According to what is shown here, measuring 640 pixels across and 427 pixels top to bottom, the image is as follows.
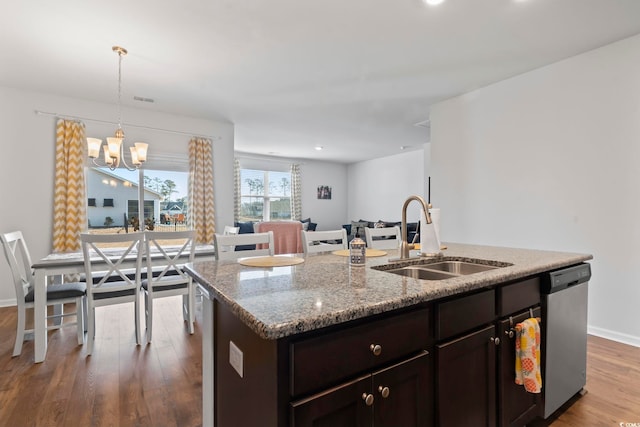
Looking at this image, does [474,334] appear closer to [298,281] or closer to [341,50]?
[298,281]

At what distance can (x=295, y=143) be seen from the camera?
6.48 metres

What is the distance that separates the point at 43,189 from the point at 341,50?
152 inches

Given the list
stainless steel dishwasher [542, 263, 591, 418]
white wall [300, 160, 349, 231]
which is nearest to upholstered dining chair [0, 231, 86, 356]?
stainless steel dishwasher [542, 263, 591, 418]

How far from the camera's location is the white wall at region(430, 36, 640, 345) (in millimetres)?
2617

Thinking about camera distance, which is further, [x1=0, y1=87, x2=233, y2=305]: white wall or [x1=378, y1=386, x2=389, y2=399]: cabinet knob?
[x1=0, y1=87, x2=233, y2=305]: white wall

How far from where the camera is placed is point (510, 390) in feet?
4.63

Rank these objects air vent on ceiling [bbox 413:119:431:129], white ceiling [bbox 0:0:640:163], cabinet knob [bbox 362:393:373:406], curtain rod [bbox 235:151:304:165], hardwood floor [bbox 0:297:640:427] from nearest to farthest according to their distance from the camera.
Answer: cabinet knob [bbox 362:393:373:406]
hardwood floor [bbox 0:297:640:427]
white ceiling [bbox 0:0:640:163]
air vent on ceiling [bbox 413:119:431:129]
curtain rod [bbox 235:151:304:165]

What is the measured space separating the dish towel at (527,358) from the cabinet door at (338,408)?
902 mm

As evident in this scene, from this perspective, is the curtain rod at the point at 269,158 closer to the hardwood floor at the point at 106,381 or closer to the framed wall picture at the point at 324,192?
the framed wall picture at the point at 324,192

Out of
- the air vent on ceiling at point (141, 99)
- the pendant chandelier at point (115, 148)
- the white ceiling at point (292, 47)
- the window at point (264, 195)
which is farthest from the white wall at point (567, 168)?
the window at point (264, 195)

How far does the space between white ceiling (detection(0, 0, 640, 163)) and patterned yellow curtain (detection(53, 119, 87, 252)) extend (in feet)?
1.65

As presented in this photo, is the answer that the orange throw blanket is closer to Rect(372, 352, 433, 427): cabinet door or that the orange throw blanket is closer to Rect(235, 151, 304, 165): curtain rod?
Rect(235, 151, 304, 165): curtain rod

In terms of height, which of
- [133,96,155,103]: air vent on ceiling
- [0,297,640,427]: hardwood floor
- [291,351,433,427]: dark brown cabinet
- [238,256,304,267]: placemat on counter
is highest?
[133,96,155,103]: air vent on ceiling

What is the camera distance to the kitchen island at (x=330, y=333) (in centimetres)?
81
